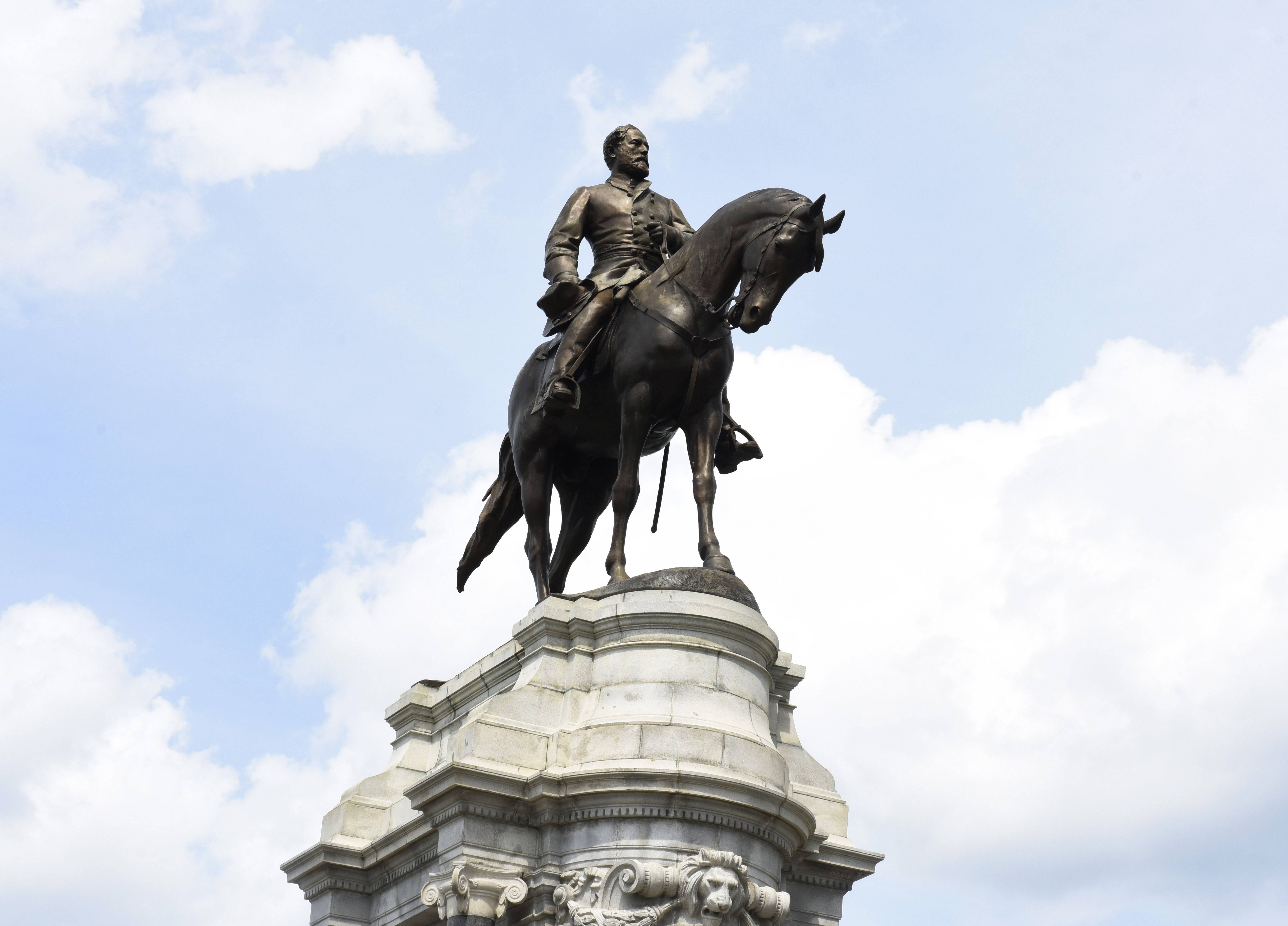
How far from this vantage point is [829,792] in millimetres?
17312

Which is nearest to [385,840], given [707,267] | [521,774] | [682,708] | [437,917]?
[437,917]

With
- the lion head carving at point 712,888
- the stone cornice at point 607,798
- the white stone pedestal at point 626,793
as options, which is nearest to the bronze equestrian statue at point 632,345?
the white stone pedestal at point 626,793

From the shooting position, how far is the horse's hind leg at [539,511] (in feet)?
61.2

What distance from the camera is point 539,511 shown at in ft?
61.4

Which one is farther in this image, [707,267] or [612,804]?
[707,267]

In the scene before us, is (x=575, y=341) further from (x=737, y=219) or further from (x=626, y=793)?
(x=626, y=793)

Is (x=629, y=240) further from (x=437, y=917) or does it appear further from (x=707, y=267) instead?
(x=437, y=917)

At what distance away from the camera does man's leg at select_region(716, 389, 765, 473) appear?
742 inches

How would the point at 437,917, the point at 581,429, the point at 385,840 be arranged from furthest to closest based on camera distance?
the point at 581,429 < the point at 385,840 < the point at 437,917

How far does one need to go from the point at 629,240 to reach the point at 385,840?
7254 mm

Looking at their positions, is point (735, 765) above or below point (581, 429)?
below

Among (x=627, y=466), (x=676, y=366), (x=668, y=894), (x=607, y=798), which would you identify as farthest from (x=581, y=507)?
(x=668, y=894)

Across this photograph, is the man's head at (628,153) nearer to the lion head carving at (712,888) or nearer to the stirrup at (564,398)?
the stirrup at (564,398)

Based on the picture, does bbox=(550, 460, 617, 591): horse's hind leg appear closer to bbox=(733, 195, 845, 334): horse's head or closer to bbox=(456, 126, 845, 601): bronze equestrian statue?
bbox=(456, 126, 845, 601): bronze equestrian statue
